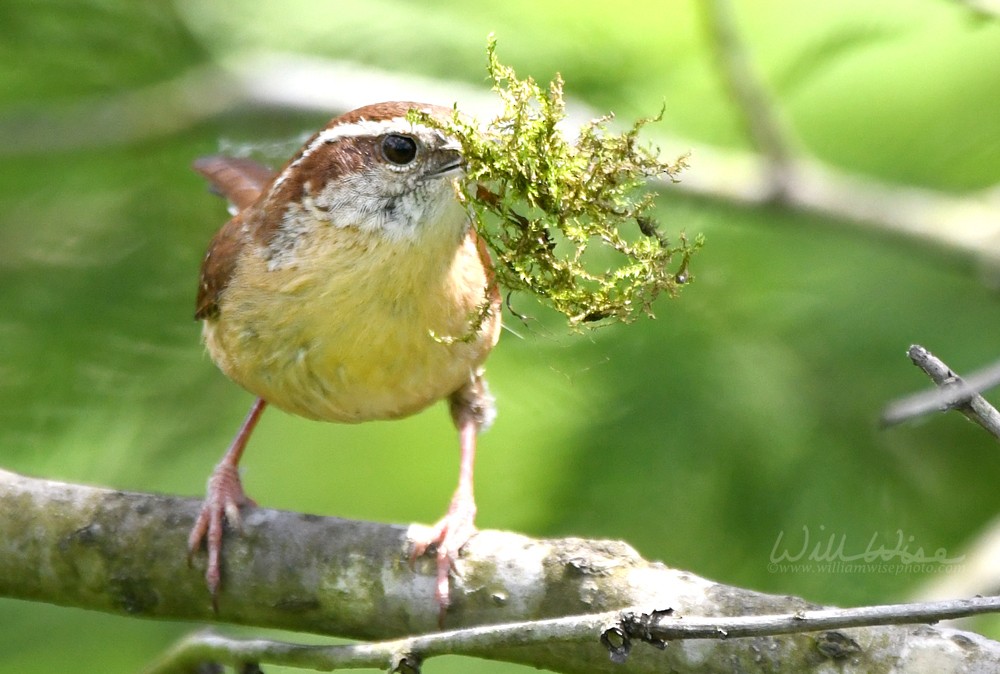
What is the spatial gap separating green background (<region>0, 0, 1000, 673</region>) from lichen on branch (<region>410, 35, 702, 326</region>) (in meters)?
1.05

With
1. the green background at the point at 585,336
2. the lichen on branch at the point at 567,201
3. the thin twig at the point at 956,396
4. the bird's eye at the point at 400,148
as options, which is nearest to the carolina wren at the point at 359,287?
the bird's eye at the point at 400,148

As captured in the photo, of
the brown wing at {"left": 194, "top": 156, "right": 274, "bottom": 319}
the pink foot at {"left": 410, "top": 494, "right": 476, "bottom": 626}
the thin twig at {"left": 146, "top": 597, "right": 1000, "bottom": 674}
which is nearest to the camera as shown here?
the thin twig at {"left": 146, "top": 597, "right": 1000, "bottom": 674}

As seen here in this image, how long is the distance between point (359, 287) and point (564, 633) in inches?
54.5

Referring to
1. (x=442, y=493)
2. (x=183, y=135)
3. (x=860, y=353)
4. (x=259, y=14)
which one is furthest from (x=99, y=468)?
(x=860, y=353)

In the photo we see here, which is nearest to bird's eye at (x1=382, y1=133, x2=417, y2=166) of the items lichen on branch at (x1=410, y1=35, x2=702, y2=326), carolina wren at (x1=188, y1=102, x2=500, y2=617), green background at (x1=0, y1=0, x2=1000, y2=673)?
carolina wren at (x1=188, y1=102, x2=500, y2=617)

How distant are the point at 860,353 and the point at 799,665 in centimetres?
209

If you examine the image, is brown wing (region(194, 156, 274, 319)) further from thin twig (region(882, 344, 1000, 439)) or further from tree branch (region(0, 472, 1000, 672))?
thin twig (region(882, 344, 1000, 439))

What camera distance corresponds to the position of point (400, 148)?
3.00m

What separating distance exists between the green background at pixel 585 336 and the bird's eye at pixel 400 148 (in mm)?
897

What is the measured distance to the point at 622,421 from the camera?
158 inches

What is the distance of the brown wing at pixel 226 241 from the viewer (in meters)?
3.44

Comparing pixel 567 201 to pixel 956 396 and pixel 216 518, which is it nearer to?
pixel 956 396

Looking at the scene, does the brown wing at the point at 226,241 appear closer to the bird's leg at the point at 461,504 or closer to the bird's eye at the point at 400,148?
the bird's eye at the point at 400,148

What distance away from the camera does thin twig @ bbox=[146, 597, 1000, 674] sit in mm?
1609
